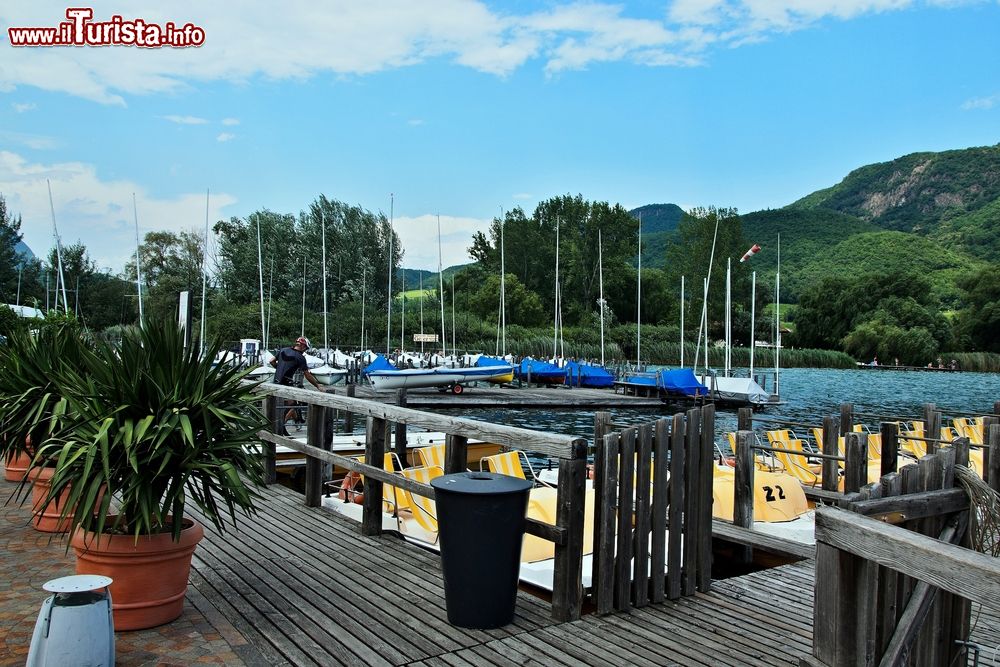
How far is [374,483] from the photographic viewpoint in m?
6.90

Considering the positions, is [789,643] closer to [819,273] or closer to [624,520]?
[624,520]

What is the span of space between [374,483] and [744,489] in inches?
157

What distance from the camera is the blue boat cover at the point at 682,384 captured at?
38.1 metres

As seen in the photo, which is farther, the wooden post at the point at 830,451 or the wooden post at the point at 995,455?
the wooden post at the point at 830,451

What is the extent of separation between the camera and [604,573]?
498cm

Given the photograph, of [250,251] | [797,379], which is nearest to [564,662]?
[797,379]

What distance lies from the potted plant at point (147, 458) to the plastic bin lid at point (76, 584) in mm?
577

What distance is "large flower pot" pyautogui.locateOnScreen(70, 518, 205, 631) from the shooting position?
4531 millimetres

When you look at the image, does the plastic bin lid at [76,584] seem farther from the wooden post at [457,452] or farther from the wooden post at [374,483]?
the wooden post at [374,483]

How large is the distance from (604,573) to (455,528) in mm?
1091

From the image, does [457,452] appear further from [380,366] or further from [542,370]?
[542,370]

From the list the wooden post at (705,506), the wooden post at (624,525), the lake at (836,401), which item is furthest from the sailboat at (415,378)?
the wooden post at (624,525)

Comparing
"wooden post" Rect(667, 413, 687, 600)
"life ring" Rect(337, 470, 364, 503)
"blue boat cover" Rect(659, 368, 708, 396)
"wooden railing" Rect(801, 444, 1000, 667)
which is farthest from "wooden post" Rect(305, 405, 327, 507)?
"blue boat cover" Rect(659, 368, 708, 396)

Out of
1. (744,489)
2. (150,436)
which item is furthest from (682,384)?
(150,436)
